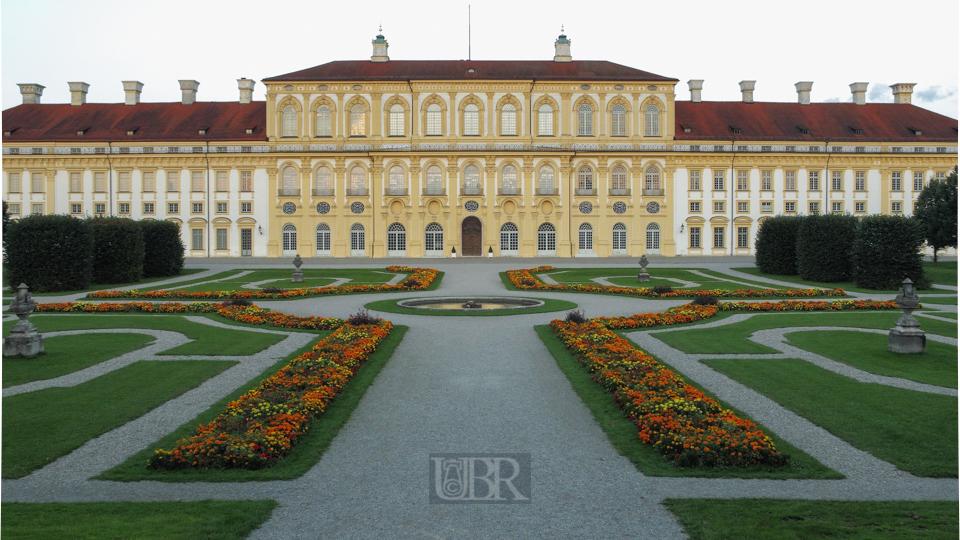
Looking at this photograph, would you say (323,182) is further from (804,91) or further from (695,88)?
(804,91)

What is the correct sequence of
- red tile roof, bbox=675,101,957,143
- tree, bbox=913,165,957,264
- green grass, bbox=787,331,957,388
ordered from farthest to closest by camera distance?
1. red tile roof, bbox=675,101,957,143
2. tree, bbox=913,165,957,264
3. green grass, bbox=787,331,957,388

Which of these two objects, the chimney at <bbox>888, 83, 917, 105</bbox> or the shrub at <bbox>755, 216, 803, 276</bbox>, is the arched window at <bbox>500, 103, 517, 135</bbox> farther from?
the chimney at <bbox>888, 83, 917, 105</bbox>

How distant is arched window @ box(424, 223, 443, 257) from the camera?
62.5 metres

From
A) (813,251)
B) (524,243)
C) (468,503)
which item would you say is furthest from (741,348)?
(524,243)

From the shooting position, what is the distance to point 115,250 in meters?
36.3

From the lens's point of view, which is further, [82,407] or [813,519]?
[82,407]

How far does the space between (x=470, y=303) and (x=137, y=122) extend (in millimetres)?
53194

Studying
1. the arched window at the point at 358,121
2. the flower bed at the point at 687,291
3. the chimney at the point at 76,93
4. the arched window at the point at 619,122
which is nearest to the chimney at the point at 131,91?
the chimney at the point at 76,93

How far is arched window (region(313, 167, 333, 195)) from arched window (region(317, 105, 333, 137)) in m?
3.33

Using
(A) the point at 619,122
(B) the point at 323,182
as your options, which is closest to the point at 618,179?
(A) the point at 619,122

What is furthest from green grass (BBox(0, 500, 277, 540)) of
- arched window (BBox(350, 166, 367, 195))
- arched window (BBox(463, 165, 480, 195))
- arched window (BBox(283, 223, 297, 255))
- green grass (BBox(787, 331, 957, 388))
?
arched window (BBox(283, 223, 297, 255))

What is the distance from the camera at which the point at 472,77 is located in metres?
61.4

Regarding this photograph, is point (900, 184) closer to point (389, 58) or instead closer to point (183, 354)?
point (389, 58)

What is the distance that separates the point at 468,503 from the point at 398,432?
9.08 ft
